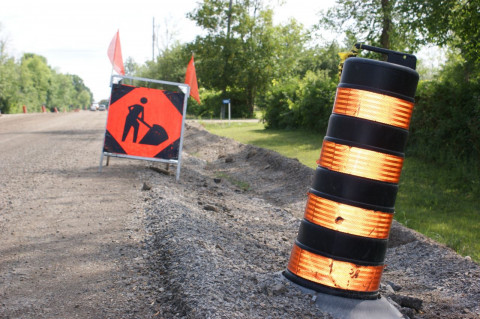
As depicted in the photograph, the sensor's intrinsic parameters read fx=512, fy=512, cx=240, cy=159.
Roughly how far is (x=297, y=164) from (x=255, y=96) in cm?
3408

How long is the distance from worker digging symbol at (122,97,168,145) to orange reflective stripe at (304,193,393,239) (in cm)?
669

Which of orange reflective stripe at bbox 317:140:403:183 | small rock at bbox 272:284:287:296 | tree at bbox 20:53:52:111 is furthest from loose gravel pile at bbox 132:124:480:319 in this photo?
tree at bbox 20:53:52:111

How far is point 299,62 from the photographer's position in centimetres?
5041

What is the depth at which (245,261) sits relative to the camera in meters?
4.79

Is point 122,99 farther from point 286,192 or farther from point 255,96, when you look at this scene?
point 255,96

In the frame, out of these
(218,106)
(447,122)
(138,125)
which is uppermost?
(218,106)

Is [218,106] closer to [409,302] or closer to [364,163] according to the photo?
[409,302]

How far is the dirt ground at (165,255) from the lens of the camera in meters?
3.69

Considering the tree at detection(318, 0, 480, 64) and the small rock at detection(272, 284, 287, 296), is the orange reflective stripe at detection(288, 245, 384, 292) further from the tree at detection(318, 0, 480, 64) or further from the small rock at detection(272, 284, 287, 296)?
the tree at detection(318, 0, 480, 64)

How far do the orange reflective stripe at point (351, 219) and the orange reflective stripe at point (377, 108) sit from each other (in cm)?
63

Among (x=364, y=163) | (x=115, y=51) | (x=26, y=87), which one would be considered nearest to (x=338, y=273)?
(x=364, y=163)

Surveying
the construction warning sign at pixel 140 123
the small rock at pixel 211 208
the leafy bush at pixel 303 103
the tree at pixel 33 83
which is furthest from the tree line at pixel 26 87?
the small rock at pixel 211 208

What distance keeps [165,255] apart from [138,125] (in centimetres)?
555

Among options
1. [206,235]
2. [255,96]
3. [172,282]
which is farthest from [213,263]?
[255,96]
